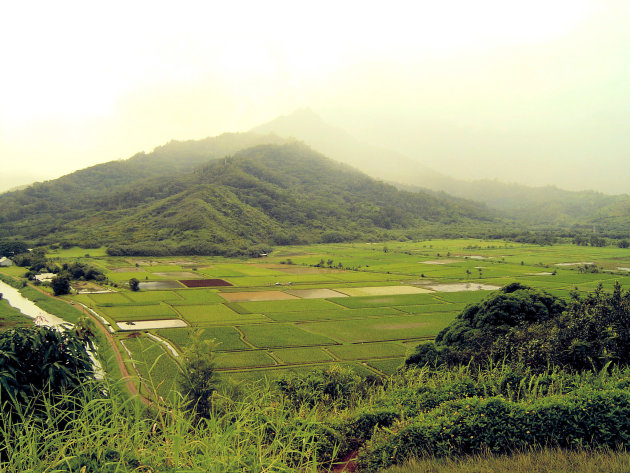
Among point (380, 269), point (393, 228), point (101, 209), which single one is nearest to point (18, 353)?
point (380, 269)

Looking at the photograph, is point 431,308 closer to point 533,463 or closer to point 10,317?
point 10,317

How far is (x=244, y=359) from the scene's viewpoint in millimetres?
28344

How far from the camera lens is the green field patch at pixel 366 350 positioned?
29219mm

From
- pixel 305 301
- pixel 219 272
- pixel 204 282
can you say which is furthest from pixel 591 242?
pixel 204 282

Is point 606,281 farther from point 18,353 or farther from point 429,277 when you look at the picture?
point 18,353

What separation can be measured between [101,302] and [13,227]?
4141 inches

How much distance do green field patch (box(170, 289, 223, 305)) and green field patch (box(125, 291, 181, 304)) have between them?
0.94 m

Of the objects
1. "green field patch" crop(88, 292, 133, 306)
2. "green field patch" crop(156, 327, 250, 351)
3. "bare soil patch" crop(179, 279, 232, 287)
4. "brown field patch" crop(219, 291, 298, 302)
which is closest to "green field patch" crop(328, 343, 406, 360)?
"green field patch" crop(156, 327, 250, 351)

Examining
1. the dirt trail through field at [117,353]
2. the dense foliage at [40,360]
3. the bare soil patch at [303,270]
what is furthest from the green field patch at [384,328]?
the bare soil patch at [303,270]

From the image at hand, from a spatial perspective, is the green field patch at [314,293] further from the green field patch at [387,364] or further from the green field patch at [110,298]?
the green field patch at [387,364]

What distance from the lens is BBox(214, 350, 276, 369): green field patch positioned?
2709 centimetres

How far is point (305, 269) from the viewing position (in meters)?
75.6

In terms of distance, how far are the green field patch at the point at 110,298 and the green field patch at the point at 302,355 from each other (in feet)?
77.1

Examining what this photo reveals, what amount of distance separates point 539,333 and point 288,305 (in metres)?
31.9
